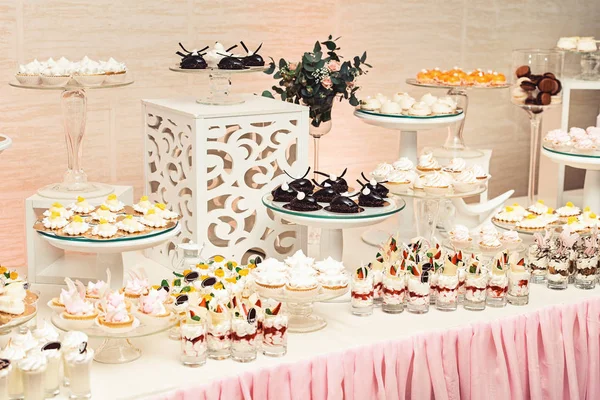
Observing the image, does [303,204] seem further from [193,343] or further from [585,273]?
[585,273]

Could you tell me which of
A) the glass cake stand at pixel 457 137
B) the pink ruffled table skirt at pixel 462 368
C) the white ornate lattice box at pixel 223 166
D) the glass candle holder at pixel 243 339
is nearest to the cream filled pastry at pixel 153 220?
the white ornate lattice box at pixel 223 166

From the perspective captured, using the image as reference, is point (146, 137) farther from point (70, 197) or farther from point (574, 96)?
point (574, 96)

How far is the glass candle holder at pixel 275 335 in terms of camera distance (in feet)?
7.79

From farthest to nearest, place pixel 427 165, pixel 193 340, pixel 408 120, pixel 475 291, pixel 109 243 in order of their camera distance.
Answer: pixel 408 120 < pixel 427 165 < pixel 475 291 < pixel 109 243 < pixel 193 340

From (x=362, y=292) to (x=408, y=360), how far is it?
0.81ft

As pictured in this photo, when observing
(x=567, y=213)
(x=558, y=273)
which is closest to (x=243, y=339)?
(x=558, y=273)

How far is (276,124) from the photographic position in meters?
3.11

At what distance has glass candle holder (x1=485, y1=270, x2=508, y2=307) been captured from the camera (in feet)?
9.16

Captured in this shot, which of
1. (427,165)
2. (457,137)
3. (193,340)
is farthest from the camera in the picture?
(457,137)

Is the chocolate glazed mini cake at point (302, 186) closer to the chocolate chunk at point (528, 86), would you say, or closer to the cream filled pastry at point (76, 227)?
the cream filled pastry at point (76, 227)

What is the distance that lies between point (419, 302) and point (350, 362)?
36 centimetres

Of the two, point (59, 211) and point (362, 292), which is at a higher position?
point (59, 211)

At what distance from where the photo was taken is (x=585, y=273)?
3018 mm

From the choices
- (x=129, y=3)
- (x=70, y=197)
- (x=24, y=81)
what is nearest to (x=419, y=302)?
(x=70, y=197)
